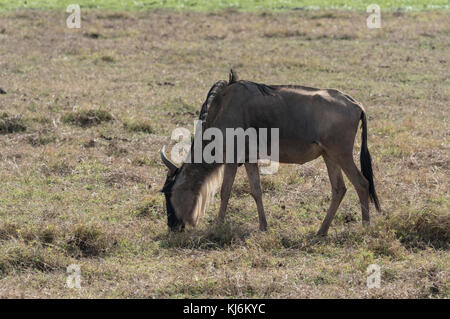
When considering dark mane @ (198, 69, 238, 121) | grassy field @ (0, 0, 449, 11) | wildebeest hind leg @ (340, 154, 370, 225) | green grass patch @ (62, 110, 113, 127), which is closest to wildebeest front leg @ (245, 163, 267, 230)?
dark mane @ (198, 69, 238, 121)

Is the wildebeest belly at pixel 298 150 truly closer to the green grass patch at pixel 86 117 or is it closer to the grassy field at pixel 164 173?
the grassy field at pixel 164 173

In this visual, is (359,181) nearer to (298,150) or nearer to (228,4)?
(298,150)

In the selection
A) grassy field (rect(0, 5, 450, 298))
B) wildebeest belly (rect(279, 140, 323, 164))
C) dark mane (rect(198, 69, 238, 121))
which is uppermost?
dark mane (rect(198, 69, 238, 121))

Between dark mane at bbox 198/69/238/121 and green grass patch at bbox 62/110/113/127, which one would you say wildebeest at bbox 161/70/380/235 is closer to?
dark mane at bbox 198/69/238/121

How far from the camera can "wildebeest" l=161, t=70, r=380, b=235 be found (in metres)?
7.44

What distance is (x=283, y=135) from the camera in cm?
756

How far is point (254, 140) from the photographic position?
7555 millimetres

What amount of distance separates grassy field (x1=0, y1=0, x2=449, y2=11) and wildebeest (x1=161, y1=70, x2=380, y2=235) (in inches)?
686

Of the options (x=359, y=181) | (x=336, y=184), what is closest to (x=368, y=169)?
(x=359, y=181)

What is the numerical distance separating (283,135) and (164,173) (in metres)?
2.47

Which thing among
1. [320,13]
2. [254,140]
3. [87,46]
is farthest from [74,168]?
[320,13]

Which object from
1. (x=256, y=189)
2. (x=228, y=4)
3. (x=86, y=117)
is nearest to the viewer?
(x=256, y=189)

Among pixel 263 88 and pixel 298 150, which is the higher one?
pixel 263 88

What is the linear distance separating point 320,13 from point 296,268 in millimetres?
17439
